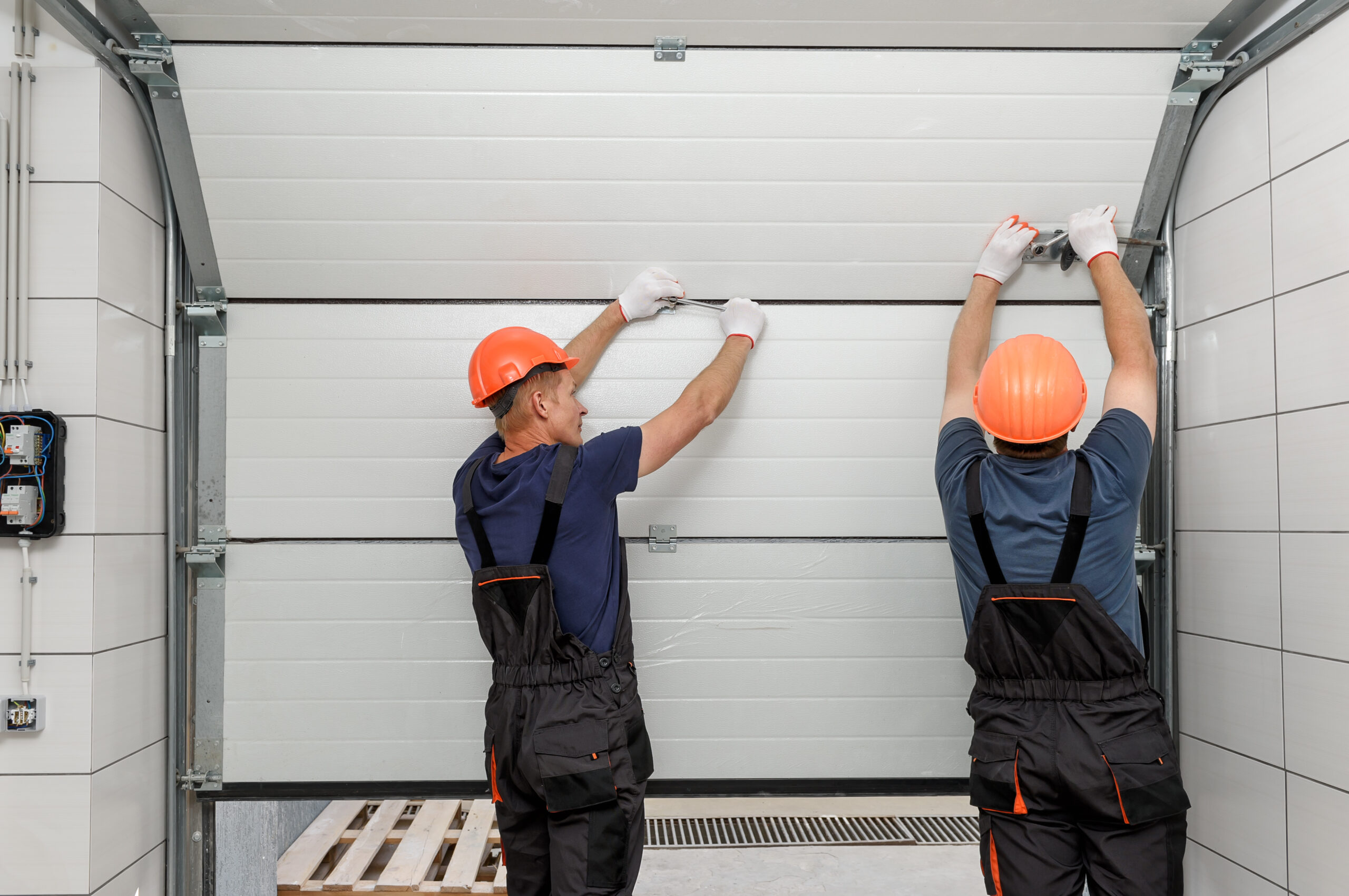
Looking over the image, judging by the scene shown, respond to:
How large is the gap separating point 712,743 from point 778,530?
667 millimetres

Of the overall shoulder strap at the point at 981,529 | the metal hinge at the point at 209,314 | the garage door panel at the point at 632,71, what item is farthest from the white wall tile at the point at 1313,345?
the metal hinge at the point at 209,314

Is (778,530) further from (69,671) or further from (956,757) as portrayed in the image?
(69,671)

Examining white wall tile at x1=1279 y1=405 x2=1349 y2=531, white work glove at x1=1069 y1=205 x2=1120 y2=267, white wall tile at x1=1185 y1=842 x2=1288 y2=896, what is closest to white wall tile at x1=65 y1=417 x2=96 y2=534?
white work glove at x1=1069 y1=205 x2=1120 y2=267

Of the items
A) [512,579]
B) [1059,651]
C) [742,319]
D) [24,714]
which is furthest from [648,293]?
[24,714]

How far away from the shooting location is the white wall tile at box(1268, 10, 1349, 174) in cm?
183

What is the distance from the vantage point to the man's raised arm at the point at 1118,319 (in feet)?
6.26

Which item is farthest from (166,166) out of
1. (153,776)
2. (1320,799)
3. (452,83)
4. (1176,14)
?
(1320,799)

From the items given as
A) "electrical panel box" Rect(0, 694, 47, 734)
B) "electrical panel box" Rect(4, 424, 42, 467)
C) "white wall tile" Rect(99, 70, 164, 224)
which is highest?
"white wall tile" Rect(99, 70, 164, 224)

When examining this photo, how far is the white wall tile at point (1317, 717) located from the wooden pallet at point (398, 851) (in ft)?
8.84

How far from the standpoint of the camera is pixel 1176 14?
202cm

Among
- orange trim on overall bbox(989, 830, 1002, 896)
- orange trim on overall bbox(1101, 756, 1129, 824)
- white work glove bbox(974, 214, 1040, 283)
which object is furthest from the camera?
white work glove bbox(974, 214, 1040, 283)

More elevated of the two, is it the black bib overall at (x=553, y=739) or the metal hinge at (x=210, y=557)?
the metal hinge at (x=210, y=557)

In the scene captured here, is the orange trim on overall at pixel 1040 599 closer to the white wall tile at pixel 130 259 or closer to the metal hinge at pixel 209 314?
the metal hinge at pixel 209 314

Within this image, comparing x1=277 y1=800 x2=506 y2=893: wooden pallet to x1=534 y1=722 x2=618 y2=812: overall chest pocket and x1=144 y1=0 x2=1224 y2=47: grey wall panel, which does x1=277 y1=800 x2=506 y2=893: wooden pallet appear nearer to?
x1=534 y1=722 x2=618 y2=812: overall chest pocket
